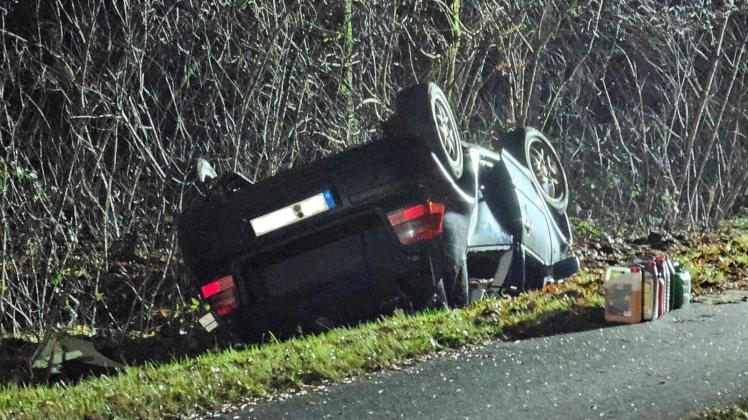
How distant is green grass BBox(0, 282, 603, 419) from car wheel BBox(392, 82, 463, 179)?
3.47 ft

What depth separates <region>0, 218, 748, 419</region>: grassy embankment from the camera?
679cm

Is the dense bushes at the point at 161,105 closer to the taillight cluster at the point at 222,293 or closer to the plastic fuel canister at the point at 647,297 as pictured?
the taillight cluster at the point at 222,293

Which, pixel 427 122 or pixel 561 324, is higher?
pixel 427 122

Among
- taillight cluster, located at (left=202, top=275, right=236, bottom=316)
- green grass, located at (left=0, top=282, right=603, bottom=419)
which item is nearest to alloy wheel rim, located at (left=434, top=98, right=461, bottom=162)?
green grass, located at (left=0, top=282, right=603, bottom=419)

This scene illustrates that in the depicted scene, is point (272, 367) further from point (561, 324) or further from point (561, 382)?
point (561, 324)

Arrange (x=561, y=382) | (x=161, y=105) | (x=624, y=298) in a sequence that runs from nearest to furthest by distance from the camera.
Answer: (x=561, y=382), (x=624, y=298), (x=161, y=105)

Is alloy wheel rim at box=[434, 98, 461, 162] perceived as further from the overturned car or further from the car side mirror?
the car side mirror

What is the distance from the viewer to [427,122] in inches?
334

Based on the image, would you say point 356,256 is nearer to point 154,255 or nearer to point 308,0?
point 154,255

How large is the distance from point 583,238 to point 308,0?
4.66 metres

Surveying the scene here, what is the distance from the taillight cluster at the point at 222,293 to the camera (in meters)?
8.64

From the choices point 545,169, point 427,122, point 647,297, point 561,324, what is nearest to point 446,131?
point 427,122

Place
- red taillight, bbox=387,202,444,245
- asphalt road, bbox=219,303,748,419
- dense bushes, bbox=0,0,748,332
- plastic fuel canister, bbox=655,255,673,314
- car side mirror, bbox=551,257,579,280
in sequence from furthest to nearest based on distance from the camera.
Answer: dense bushes, bbox=0,0,748,332
car side mirror, bbox=551,257,579,280
plastic fuel canister, bbox=655,255,673,314
red taillight, bbox=387,202,444,245
asphalt road, bbox=219,303,748,419

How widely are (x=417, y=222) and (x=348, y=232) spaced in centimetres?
48
